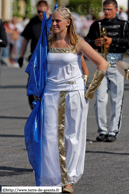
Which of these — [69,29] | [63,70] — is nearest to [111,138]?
[63,70]

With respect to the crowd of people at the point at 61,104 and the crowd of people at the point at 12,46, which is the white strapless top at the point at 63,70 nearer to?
the crowd of people at the point at 61,104

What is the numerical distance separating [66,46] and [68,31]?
0.15m

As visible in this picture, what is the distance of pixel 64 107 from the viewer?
5086 mm

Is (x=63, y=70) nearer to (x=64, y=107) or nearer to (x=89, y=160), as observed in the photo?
(x=64, y=107)

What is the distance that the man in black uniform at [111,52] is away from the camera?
25.2 ft

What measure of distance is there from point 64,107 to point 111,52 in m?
2.82

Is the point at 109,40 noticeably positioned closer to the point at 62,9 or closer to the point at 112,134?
the point at 112,134

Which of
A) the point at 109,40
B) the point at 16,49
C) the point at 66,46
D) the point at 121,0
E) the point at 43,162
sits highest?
the point at 66,46

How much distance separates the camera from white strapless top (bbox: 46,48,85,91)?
506cm

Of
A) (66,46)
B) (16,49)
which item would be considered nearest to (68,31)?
Answer: (66,46)

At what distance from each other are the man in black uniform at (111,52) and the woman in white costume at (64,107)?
2.61 metres

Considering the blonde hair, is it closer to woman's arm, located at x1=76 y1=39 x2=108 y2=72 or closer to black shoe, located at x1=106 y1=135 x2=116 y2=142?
woman's arm, located at x1=76 y1=39 x2=108 y2=72

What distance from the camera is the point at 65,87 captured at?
5094 mm

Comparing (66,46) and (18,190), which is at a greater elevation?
(66,46)
